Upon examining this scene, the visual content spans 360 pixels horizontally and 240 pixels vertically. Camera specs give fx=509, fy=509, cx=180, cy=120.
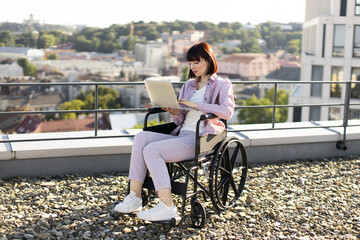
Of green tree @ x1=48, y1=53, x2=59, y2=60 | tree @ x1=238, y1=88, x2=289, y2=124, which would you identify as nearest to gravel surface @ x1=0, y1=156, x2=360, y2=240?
tree @ x1=238, y1=88, x2=289, y2=124

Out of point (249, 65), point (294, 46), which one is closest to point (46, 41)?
point (249, 65)

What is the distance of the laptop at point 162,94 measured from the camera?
3.03 meters

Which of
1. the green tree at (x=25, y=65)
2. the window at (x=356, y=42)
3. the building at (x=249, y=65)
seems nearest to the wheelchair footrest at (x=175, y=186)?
the window at (x=356, y=42)

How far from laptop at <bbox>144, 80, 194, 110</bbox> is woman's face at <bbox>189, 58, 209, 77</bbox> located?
10.7 inches

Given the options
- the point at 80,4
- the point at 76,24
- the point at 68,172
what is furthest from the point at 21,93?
the point at 68,172

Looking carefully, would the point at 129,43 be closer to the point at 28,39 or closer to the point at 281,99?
Result: the point at 28,39

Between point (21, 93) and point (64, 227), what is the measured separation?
2424 inches

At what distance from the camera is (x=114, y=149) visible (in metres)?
4.26

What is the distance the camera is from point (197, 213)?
309 centimetres

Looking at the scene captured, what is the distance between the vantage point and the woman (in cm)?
303

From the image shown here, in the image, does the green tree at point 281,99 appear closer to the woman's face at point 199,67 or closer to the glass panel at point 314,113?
the glass panel at point 314,113

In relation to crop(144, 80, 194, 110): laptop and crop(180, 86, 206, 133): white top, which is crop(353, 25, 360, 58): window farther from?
crop(144, 80, 194, 110): laptop

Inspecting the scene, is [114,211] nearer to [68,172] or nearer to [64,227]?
[64,227]

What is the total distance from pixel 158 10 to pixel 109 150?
115 meters
